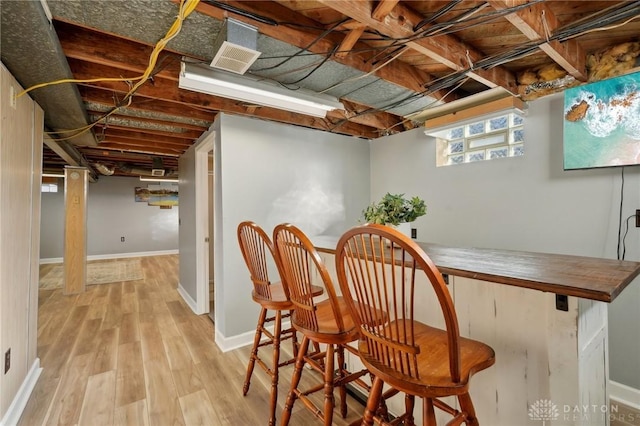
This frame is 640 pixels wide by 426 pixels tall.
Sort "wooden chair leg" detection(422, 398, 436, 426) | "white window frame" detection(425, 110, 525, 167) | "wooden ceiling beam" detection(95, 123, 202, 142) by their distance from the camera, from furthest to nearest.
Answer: "wooden ceiling beam" detection(95, 123, 202, 142) < "white window frame" detection(425, 110, 525, 167) < "wooden chair leg" detection(422, 398, 436, 426)

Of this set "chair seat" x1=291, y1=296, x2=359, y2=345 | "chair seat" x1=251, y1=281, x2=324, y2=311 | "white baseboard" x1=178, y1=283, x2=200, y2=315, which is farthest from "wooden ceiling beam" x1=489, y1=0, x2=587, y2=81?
"white baseboard" x1=178, y1=283, x2=200, y2=315

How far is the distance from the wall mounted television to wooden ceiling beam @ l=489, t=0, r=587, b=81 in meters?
0.20

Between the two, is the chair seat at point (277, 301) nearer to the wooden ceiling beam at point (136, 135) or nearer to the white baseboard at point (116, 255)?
the wooden ceiling beam at point (136, 135)

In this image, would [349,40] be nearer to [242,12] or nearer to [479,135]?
[242,12]

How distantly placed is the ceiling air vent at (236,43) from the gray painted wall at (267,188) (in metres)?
1.21

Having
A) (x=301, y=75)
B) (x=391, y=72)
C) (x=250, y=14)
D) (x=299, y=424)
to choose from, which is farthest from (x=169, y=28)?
(x=299, y=424)

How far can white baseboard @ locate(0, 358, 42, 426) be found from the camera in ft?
5.41

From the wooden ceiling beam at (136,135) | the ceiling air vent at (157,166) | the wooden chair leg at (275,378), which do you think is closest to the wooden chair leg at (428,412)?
the wooden chair leg at (275,378)

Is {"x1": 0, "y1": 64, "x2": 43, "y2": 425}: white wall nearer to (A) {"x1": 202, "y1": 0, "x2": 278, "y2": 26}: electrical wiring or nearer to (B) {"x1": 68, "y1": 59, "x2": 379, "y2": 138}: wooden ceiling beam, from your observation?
(B) {"x1": 68, "y1": 59, "x2": 379, "y2": 138}: wooden ceiling beam

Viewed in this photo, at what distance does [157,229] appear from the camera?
8094 millimetres

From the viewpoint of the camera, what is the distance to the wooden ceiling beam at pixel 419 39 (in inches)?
52.3

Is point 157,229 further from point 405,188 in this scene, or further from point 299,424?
point 299,424

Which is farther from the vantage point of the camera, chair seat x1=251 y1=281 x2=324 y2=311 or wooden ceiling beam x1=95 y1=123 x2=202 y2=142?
wooden ceiling beam x1=95 y1=123 x2=202 y2=142

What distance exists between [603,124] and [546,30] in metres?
0.89
